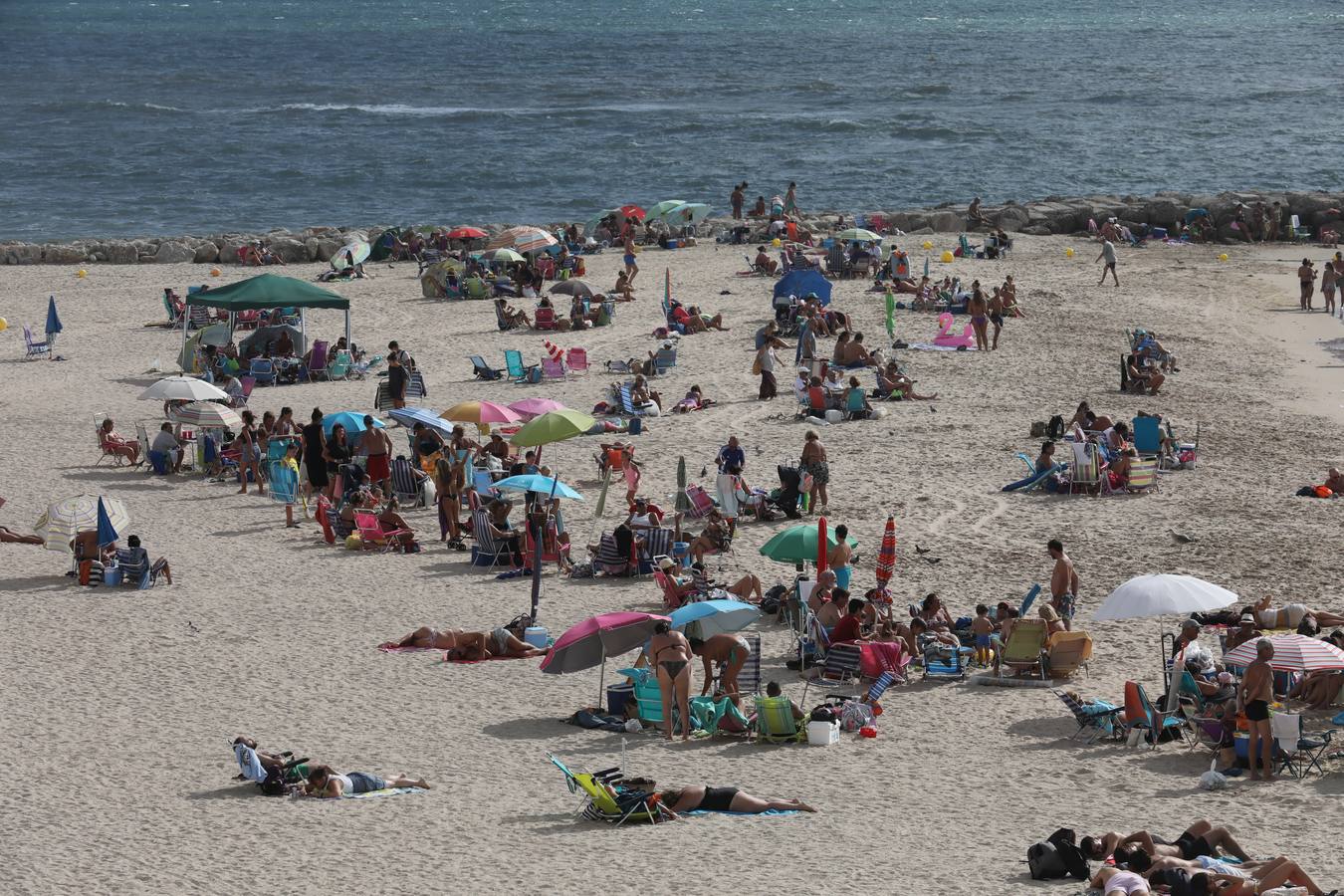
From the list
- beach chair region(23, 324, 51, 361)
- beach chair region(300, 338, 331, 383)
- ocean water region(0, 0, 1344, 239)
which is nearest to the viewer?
beach chair region(300, 338, 331, 383)

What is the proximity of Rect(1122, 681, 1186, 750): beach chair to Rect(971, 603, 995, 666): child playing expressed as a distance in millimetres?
1727

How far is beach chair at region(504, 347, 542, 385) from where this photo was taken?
24.3 meters

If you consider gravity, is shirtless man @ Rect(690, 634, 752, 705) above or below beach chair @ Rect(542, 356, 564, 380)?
below

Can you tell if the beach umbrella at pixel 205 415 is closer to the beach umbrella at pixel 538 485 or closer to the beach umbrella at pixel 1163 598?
the beach umbrella at pixel 538 485

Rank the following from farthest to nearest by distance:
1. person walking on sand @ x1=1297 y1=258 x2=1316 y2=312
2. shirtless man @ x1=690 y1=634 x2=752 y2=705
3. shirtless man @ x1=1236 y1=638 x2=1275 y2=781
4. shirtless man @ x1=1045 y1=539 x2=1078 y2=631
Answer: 1. person walking on sand @ x1=1297 y1=258 x2=1316 y2=312
2. shirtless man @ x1=1045 y1=539 x2=1078 y2=631
3. shirtless man @ x1=690 y1=634 x2=752 y2=705
4. shirtless man @ x1=1236 y1=638 x2=1275 y2=781

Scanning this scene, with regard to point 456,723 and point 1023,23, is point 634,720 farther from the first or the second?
point 1023,23

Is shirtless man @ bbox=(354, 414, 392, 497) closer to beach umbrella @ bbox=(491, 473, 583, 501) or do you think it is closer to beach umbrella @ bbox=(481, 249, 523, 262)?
beach umbrella @ bbox=(491, 473, 583, 501)

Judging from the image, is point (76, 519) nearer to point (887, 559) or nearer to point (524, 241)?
point (887, 559)

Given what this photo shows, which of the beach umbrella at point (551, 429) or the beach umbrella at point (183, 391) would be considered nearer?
the beach umbrella at point (551, 429)

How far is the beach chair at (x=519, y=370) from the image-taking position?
24.3m

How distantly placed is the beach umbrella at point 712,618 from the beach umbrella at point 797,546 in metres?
1.75

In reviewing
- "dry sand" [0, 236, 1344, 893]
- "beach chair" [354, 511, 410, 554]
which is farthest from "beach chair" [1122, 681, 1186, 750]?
"beach chair" [354, 511, 410, 554]

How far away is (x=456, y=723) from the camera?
13.0 metres

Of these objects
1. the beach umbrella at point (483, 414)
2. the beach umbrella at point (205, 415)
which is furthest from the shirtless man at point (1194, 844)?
the beach umbrella at point (205, 415)
